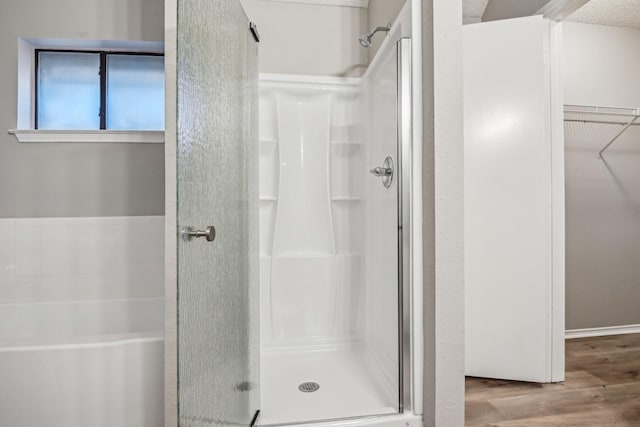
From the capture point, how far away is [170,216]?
41.7 inches

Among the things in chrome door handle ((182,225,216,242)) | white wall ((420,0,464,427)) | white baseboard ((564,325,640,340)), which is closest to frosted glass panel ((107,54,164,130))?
chrome door handle ((182,225,216,242))

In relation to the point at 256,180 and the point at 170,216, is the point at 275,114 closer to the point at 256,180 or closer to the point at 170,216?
the point at 256,180

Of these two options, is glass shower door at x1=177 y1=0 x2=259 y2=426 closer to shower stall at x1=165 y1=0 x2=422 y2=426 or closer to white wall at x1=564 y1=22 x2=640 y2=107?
shower stall at x1=165 y1=0 x2=422 y2=426

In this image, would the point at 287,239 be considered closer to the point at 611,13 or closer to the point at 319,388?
the point at 319,388

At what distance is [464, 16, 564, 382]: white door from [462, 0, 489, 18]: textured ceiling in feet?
2.17

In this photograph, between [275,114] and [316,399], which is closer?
[316,399]

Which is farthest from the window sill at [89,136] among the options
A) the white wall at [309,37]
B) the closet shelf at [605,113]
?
the closet shelf at [605,113]

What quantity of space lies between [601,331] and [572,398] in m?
1.20

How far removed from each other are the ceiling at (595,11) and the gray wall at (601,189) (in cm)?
5

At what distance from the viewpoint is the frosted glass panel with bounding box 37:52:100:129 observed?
2.15m

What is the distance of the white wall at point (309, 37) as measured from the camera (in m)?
2.27

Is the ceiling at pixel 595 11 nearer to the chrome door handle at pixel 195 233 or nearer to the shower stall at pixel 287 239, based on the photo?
the shower stall at pixel 287 239

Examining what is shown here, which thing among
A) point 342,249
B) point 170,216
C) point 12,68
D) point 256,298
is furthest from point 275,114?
point 12,68

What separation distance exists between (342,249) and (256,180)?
2.96 ft
